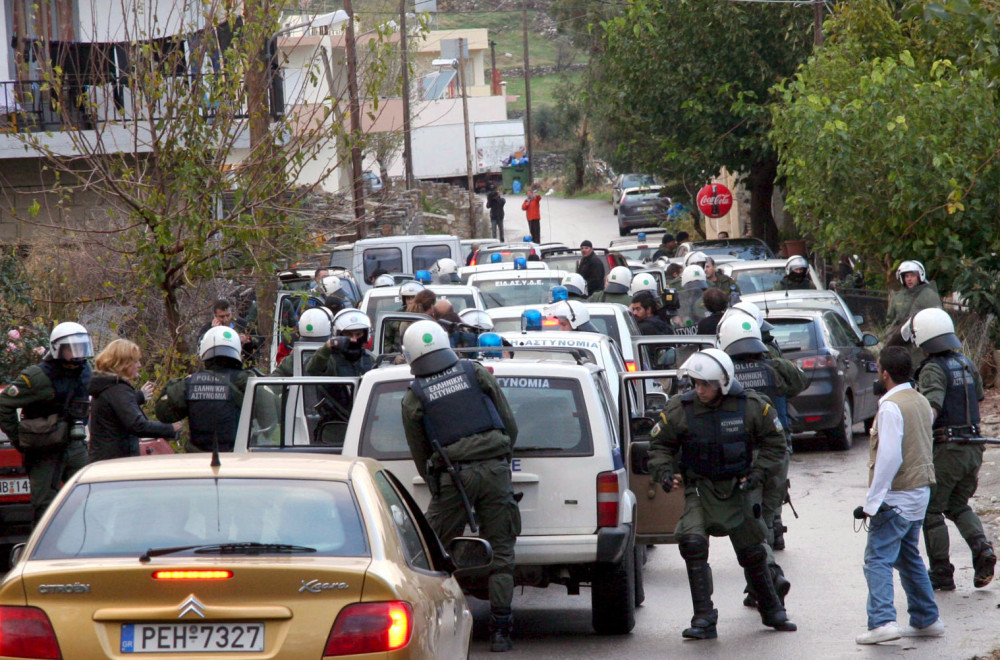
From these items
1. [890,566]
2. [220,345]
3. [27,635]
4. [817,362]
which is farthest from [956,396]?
[27,635]

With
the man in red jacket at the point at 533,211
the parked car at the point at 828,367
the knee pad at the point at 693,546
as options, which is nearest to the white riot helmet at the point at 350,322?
the knee pad at the point at 693,546

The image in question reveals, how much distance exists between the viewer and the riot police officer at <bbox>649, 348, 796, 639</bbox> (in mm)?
7414

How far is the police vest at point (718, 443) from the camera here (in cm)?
741

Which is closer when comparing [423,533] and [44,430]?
[423,533]

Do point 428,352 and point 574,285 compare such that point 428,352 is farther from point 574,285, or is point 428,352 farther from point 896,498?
point 574,285

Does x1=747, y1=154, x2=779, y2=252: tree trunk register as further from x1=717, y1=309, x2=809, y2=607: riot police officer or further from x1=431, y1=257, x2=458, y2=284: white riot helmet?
x1=717, y1=309, x2=809, y2=607: riot police officer

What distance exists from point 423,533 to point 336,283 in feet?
38.4

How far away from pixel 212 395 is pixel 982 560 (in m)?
4.92

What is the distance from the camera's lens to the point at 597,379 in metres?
7.74

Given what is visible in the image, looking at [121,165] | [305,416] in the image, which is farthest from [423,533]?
[121,165]

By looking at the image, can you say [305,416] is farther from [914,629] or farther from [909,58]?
[909,58]

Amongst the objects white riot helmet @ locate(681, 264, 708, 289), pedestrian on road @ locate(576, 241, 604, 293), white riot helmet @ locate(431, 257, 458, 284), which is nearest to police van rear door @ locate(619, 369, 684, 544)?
white riot helmet @ locate(681, 264, 708, 289)

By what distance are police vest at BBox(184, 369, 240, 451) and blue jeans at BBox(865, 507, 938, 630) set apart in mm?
3973

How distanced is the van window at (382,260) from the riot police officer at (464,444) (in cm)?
1486
